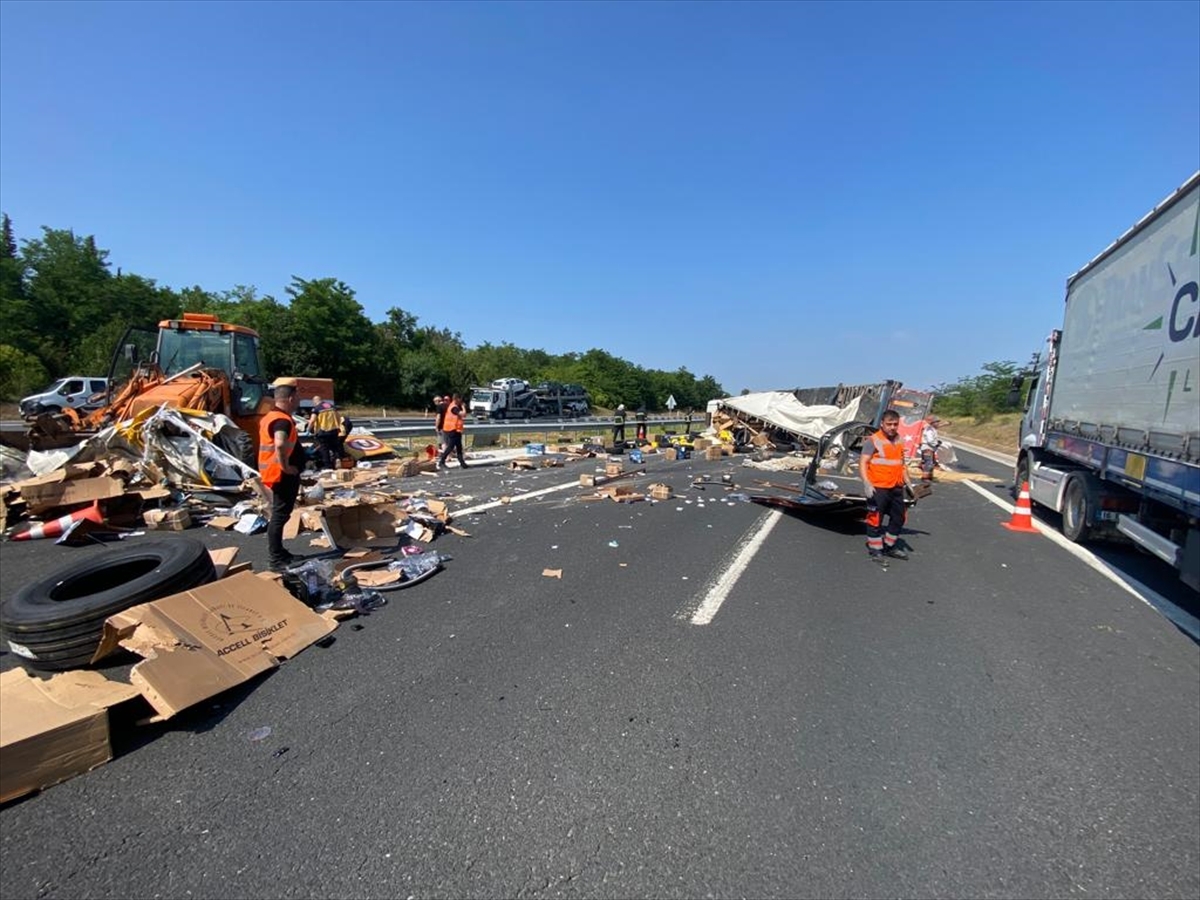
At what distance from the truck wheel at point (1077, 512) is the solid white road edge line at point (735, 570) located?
3.72 metres

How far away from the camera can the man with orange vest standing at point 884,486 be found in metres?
6.64

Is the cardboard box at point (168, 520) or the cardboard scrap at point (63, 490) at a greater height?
the cardboard scrap at point (63, 490)

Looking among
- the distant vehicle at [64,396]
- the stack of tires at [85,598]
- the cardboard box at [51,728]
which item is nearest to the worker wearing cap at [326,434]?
the stack of tires at [85,598]

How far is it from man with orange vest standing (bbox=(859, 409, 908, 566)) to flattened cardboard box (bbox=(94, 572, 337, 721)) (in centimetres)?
563

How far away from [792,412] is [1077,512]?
1179 centimetres

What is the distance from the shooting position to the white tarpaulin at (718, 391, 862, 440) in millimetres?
17156

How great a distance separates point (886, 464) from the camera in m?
6.64

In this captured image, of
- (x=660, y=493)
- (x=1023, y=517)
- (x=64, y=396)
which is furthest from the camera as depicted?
(x=64, y=396)

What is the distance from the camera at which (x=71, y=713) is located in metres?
2.71

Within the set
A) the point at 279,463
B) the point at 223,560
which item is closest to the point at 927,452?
the point at 279,463

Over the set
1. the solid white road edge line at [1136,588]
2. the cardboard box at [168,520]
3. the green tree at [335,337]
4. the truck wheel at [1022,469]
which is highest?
the green tree at [335,337]

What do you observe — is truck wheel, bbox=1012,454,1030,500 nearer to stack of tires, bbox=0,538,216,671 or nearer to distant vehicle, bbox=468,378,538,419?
stack of tires, bbox=0,538,216,671

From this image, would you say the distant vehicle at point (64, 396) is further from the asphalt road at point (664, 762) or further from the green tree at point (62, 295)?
the asphalt road at point (664, 762)

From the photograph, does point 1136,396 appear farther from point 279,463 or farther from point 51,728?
point 51,728
